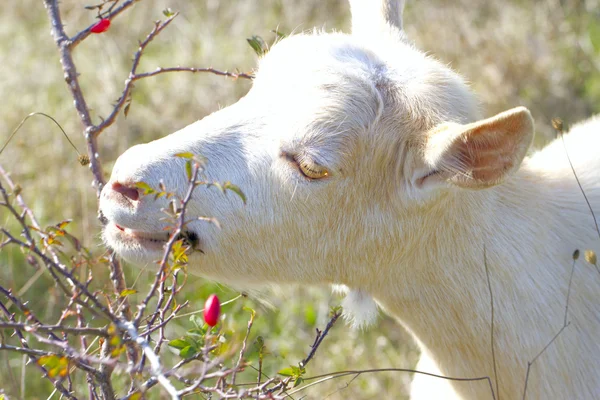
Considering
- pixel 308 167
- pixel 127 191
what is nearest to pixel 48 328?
pixel 127 191

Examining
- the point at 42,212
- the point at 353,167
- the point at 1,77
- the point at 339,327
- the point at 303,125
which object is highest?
the point at 303,125

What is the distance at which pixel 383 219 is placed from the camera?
9.96 feet

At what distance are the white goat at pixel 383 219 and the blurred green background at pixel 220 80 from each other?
204cm

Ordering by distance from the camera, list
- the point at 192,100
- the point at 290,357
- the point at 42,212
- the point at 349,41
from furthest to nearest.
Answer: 1. the point at 192,100
2. the point at 42,212
3. the point at 290,357
4. the point at 349,41

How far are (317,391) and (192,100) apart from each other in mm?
3354

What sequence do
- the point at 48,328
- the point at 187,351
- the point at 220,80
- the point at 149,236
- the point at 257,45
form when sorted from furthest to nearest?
the point at 220,80
the point at 257,45
the point at 149,236
the point at 187,351
the point at 48,328

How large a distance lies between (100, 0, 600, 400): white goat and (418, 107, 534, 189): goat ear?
0.05 meters

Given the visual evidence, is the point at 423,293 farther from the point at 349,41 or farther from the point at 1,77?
the point at 1,77

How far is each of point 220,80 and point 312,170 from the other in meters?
4.45

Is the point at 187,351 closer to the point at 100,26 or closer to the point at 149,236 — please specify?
the point at 149,236

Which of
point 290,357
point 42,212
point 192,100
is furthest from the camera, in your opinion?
point 192,100

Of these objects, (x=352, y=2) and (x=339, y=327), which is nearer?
(x=352, y=2)

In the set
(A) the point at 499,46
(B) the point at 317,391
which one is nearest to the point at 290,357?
(B) the point at 317,391

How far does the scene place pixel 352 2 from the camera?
379cm
